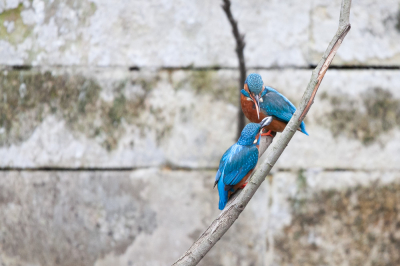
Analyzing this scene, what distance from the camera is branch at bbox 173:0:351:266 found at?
0.79 m

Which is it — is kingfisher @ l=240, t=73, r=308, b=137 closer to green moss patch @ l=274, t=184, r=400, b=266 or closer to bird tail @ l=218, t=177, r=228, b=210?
bird tail @ l=218, t=177, r=228, b=210

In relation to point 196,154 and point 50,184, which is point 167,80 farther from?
point 50,184

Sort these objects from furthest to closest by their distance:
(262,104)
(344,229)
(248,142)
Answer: (344,229) < (262,104) < (248,142)

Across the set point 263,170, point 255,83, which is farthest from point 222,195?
point 255,83

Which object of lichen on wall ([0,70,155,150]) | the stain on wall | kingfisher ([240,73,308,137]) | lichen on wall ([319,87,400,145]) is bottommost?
the stain on wall

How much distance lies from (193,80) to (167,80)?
0.52ft

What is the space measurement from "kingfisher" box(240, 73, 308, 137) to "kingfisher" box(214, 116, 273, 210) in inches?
2.2

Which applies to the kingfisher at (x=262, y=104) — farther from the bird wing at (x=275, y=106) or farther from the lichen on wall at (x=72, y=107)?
the lichen on wall at (x=72, y=107)

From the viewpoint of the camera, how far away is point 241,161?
94cm

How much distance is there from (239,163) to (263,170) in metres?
0.16

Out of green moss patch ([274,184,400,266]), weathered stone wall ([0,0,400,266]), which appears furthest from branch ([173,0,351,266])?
green moss patch ([274,184,400,266])

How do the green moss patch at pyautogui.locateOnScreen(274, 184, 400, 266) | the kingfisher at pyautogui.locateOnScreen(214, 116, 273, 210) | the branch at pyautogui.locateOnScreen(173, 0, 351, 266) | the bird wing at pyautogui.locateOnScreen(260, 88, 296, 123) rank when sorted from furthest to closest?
the green moss patch at pyautogui.locateOnScreen(274, 184, 400, 266)
the bird wing at pyautogui.locateOnScreen(260, 88, 296, 123)
the kingfisher at pyautogui.locateOnScreen(214, 116, 273, 210)
the branch at pyautogui.locateOnScreen(173, 0, 351, 266)

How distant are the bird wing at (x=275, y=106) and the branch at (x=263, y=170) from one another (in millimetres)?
224

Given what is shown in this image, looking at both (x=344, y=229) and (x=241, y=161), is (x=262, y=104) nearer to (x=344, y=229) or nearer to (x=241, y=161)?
(x=241, y=161)
